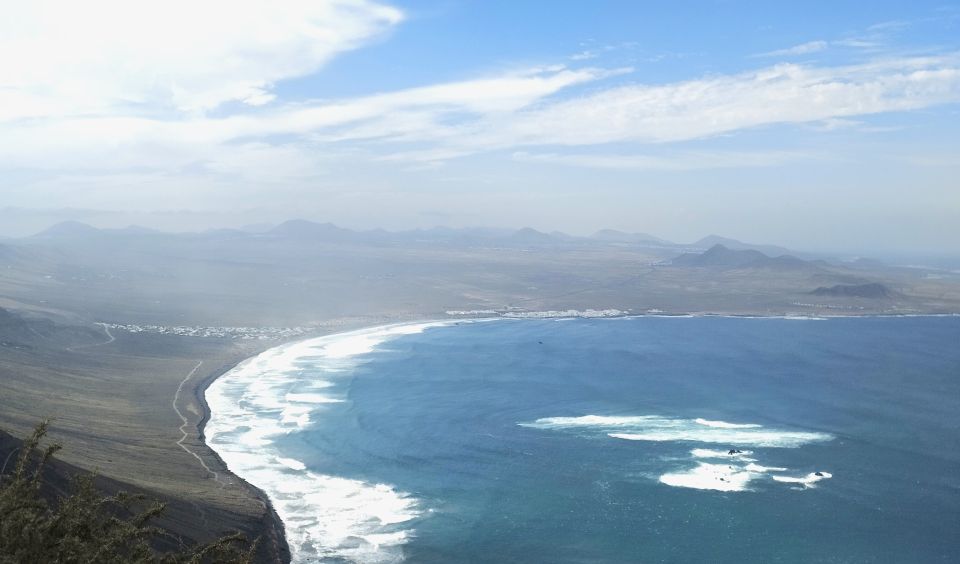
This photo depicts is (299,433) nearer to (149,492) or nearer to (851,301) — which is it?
(149,492)

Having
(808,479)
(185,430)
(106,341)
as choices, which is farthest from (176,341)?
(808,479)

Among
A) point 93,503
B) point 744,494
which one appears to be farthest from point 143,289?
point 93,503

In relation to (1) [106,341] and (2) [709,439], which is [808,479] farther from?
(1) [106,341]

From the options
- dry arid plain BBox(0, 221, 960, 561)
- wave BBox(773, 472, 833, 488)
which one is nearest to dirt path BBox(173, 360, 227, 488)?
dry arid plain BBox(0, 221, 960, 561)

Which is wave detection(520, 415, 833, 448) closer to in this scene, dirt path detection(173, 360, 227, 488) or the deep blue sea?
the deep blue sea

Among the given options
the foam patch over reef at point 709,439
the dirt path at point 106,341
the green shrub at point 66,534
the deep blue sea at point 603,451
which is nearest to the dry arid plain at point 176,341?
the dirt path at point 106,341

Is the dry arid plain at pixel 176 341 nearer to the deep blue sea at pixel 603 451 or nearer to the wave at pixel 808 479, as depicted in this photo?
the deep blue sea at pixel 603 451
